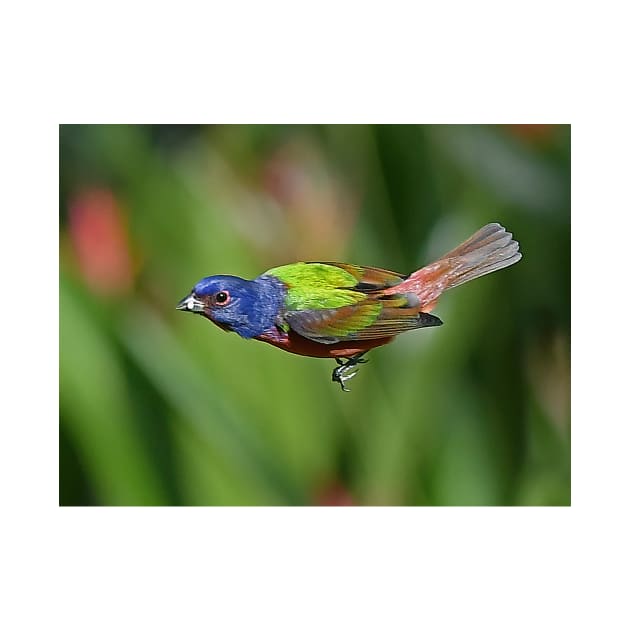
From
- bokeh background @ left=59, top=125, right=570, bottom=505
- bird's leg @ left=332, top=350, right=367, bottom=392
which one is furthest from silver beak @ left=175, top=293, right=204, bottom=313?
bokeh background @ left=59, top=125, right=570, bottom=505

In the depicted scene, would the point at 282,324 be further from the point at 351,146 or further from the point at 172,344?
the point at 351,146

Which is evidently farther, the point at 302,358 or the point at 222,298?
the point at 302,358

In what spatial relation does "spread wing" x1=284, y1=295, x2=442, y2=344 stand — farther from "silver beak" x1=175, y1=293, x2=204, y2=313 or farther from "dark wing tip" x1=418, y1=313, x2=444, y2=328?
"silver beak" x1=175, y1=293, x2=204, y2=313

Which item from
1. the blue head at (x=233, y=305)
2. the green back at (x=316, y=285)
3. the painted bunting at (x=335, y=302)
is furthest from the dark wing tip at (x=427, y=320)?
the blue head at (x=233, y=305)

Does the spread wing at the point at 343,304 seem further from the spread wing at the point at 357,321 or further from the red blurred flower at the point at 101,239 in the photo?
the red blurred flower at the point at 101,239

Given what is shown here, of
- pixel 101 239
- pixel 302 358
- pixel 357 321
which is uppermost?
pixel 101 239

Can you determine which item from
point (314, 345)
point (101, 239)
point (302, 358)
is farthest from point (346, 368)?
point (101, 239)

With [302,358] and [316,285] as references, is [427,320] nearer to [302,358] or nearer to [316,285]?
Result: [316,285]
